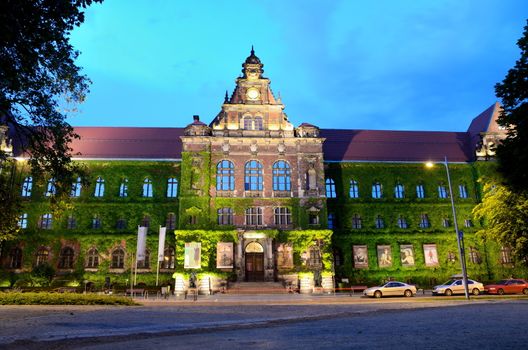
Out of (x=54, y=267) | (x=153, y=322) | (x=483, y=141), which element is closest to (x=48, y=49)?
(x=153, y=322)

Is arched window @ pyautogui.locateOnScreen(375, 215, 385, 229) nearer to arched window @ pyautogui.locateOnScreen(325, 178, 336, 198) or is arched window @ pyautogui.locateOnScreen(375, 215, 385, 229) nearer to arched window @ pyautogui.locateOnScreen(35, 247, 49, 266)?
arched window @ pyautogui.locateOnScreen(325, 178, 336, 198)

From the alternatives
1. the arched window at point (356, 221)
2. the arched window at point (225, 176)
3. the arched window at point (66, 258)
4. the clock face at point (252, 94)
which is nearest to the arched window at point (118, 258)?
the arched window at point (66, 258)

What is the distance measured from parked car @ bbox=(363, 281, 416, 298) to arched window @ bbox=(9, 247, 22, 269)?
34.7m

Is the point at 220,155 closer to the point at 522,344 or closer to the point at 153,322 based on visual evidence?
the point at 153,322

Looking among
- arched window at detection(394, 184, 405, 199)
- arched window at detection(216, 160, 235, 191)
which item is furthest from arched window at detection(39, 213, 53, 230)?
arched window at detection(394, 184, 405, 199)

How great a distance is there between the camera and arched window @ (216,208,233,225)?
41.6 metres

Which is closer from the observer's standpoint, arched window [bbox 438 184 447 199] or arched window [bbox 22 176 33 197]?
arched window [bbox 22 176 33 197]

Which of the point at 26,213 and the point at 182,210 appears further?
the point at 26,213

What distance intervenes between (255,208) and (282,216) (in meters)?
2.90

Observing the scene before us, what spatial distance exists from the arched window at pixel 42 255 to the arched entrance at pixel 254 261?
20866 mm

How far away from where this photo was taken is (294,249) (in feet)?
133

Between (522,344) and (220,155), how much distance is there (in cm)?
3553

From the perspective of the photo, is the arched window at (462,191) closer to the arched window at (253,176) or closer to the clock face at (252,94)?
the arched window at (253,176)

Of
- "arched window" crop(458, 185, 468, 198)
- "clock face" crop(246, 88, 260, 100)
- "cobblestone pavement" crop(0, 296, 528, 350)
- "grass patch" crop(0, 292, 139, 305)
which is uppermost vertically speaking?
"clock face" crop(246, 88, 260, 100)
